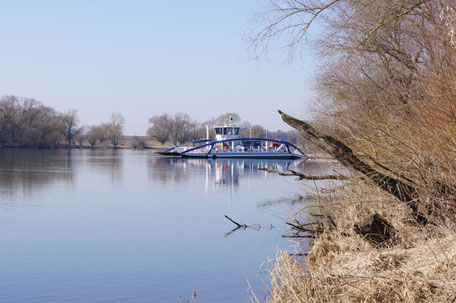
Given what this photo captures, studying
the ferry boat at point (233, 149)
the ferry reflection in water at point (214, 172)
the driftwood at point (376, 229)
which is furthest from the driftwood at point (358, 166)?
the ferry boat at point (233, 149)

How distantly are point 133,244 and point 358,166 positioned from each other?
6.78 meters

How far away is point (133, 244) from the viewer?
12.5m

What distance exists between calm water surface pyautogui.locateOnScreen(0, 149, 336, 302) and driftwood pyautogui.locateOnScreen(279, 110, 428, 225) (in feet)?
8.68

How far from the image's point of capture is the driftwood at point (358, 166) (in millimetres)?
6996

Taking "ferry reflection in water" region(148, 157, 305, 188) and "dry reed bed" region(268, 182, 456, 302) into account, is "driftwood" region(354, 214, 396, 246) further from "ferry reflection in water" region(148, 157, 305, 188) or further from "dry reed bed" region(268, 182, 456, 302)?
"ferry reflection in water" region(148, 157, 305, 188)

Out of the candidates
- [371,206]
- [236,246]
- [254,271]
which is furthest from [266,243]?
[371,206]

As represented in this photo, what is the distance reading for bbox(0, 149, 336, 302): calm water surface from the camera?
29.5 feet

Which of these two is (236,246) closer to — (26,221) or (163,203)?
(26,221)

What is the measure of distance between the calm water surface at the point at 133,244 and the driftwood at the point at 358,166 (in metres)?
2.64

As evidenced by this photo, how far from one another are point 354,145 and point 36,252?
7.24 metres

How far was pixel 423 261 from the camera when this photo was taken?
5.80 m

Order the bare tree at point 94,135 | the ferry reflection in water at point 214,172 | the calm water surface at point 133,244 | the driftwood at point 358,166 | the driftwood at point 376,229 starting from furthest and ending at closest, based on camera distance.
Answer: the bare tree at point 94,135 < the ferry reflection in water at point 214,172 < the calm water surface at point 133,244 < the driftwood at point 376,229 < the driftwood at point 358,166

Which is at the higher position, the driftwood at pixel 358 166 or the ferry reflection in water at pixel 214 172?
the driftwood at pixel 358 166

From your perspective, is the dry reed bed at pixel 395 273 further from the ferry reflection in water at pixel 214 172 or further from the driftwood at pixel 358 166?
the ferry reflection in water at pixel 214 172
